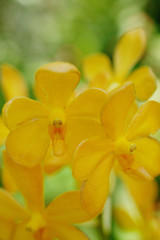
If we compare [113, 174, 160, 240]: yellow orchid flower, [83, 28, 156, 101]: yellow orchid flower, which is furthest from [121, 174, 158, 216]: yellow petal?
[83, 28, 156, 101]: yellow orchid flower

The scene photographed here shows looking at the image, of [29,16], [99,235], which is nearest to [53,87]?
[99,235]

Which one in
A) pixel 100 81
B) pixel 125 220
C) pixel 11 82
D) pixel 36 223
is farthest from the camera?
pixel 125 220

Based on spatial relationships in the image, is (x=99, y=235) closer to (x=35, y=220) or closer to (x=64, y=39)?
(x=35, y=220)

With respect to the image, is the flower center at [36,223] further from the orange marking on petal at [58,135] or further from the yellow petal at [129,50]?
the yellow petal at [129,50]

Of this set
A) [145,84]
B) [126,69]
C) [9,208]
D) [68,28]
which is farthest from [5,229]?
[68,28]

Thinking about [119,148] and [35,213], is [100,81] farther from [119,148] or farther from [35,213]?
[35,213]

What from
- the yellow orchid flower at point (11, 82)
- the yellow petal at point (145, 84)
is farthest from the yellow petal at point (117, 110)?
the yellow orchid flower at point (11, 82)

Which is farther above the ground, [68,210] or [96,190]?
[96,190]
